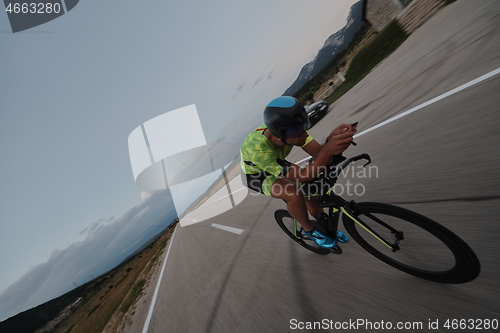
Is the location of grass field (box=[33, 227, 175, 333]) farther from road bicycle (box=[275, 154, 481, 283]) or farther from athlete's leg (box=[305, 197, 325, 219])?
road bicycle (box=[275, 154, 481, 283])

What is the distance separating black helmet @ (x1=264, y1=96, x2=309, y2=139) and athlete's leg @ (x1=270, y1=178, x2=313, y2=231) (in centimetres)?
69

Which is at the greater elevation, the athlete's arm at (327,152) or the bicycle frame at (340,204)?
the athlete's arm at (327,152)

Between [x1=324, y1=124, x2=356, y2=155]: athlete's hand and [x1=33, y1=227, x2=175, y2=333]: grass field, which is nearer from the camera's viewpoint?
[x1=324, y1=124, x2=356, y2=155]: athlete's hand

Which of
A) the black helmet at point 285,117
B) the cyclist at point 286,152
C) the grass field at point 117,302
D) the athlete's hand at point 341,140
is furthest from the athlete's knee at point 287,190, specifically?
the grass field at point 117,302

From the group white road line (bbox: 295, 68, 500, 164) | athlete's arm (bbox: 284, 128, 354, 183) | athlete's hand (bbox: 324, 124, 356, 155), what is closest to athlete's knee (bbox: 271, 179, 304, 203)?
athlete's arm (bbox: 284, 128, 354, 183)

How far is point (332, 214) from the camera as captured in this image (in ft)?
7.81

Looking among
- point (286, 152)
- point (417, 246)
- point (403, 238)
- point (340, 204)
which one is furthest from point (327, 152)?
point (417, 246)

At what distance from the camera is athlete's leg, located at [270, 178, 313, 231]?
2.47 meters

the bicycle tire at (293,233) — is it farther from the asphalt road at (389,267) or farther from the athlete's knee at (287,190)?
the athlete's knee at (287,190)

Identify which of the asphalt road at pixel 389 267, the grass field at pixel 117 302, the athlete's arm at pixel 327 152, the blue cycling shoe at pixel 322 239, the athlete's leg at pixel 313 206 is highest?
the athlete's arm at pixel 327 152

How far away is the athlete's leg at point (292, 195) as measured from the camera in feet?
8.10

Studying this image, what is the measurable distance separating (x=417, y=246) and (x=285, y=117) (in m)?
1.75

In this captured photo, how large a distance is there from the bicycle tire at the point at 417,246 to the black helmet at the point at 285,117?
0.90 metres

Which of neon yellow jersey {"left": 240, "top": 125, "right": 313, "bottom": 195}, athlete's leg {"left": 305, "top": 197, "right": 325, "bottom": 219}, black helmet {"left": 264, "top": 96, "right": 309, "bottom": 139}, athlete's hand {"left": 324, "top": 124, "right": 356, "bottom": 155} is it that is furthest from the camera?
athlete's leg {"left": 305, "top": 197, "right": 325, "bottom": 219}
